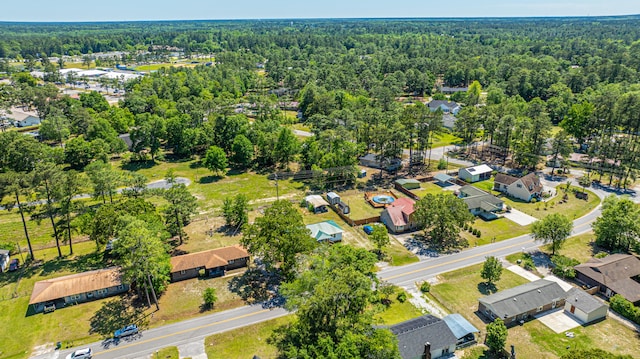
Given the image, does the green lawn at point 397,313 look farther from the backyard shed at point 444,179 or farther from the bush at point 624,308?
the backyard shed at point 444,179

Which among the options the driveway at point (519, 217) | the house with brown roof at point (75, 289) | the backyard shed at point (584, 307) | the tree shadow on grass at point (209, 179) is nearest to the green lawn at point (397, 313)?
the backyard shed at point (584, 307)

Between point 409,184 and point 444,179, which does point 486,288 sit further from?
point 444,179

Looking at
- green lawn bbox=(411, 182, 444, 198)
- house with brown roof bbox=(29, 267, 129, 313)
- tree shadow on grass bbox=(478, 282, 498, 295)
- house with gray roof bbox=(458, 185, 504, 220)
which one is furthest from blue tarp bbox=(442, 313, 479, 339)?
green lawn bbox=(411, 182, 444, 198)

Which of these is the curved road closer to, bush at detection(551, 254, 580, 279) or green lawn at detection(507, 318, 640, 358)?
bush at detection(551, 254, 580, 279)

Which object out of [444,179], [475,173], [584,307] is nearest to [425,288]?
[584,307]

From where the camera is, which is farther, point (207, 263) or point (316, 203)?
point (316, 203)
